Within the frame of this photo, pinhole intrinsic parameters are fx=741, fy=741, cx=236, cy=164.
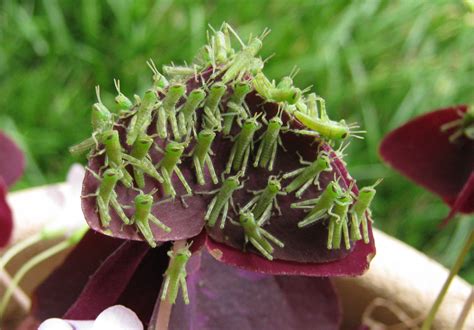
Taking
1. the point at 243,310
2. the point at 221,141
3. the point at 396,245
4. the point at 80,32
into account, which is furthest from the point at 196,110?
the point at 80,32

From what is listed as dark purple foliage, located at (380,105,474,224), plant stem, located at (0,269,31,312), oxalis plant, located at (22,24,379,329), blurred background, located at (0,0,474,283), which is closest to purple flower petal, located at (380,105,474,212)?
dark purple foliage, located at (380,105,474,224)

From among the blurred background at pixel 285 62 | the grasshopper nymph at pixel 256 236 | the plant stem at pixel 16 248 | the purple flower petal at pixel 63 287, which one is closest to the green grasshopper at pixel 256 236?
the grasshopper nymph at pixel 256 236

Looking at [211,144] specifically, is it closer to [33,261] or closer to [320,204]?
[320,204]

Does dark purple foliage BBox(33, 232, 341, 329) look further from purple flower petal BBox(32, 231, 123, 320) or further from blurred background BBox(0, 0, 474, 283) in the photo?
blurred background BBox(0, 0, 474, 283)

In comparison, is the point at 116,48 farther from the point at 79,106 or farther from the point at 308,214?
the point at 308,214

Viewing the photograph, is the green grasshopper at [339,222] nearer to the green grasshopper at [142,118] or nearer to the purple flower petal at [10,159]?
the green grasshopper at [142,118]

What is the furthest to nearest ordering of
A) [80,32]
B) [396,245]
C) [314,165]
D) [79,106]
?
1. [80,32]
2. [79,106]
3. [396,245]
4. [314,165]
